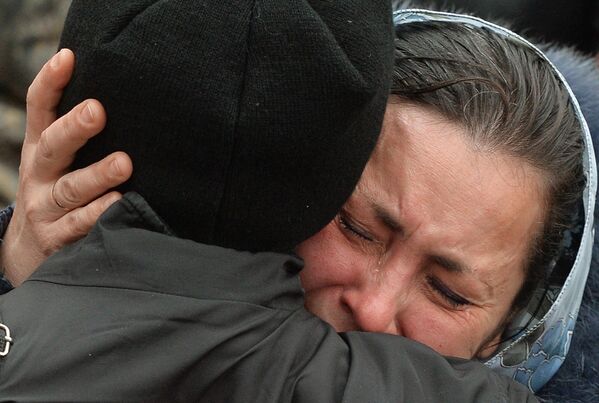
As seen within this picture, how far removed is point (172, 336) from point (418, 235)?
1.78ft

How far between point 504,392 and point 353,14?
1.94ft

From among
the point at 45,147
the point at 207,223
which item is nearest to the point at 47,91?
the point at 45,147

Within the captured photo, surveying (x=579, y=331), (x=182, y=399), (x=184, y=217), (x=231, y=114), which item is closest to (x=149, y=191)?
(x=184, y=217)

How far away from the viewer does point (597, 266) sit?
5.96ft

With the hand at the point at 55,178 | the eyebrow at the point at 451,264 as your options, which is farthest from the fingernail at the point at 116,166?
the eyebrow at the point at 451,264

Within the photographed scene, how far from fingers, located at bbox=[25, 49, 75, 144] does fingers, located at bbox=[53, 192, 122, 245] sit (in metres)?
0.18

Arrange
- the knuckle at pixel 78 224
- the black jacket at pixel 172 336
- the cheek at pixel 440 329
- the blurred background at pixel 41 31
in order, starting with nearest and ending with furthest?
the black jacket at pixel 172 336
the knuckle at pixel 78 224
the cheek at pixel 440 329
the blurred background at pixel 41 31

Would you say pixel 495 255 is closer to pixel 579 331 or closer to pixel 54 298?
pixel 579 331

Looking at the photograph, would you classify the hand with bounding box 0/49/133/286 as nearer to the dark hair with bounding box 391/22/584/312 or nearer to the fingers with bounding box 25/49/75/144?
the fingers with bounding box 25/49/75/144

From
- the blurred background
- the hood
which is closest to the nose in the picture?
the hood

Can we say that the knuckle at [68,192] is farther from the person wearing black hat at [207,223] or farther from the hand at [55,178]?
the person wearing black hat at [207,223]

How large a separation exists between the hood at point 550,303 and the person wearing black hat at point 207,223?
556 millimetres

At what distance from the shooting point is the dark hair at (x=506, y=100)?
1578mm

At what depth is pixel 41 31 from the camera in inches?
95.0
